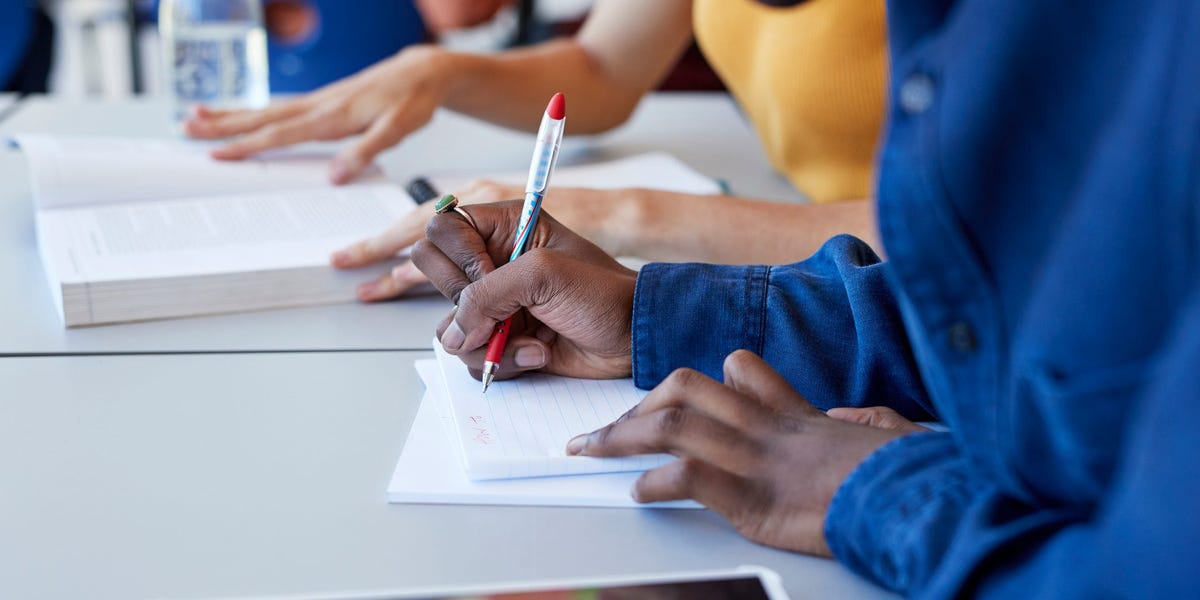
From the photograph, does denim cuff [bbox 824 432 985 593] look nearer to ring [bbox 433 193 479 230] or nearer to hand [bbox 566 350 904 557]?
hand [bbox 566 350 904 557]

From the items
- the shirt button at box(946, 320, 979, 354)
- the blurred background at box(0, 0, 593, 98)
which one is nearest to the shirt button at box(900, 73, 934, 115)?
the shirt button at box(946, 320, 979, 354)

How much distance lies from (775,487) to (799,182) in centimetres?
88

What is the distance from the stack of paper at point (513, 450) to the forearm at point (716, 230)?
1.01 ft

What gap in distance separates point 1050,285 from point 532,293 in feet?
1.25

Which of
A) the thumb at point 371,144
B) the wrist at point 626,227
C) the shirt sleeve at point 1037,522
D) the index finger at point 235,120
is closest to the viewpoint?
the shirt sleeve at point 1037,522

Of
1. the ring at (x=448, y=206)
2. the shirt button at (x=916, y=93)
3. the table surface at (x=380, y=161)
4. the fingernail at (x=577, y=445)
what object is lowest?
the table surface at (x=380, y=161)

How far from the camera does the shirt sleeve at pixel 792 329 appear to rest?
81 cm

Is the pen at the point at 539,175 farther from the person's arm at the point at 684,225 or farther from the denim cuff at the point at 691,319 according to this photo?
the person's arm at the point at 684,225

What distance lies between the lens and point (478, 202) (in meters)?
1.05

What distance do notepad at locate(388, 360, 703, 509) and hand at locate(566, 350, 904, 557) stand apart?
0.08ft

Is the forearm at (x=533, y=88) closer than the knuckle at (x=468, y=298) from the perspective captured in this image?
No

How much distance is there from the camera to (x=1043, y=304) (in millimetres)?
529

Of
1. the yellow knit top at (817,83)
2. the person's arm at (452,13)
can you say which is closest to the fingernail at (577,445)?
the yellow knit top at (817,83)

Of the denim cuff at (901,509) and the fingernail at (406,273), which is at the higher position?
the denim cuff at (901,509)
